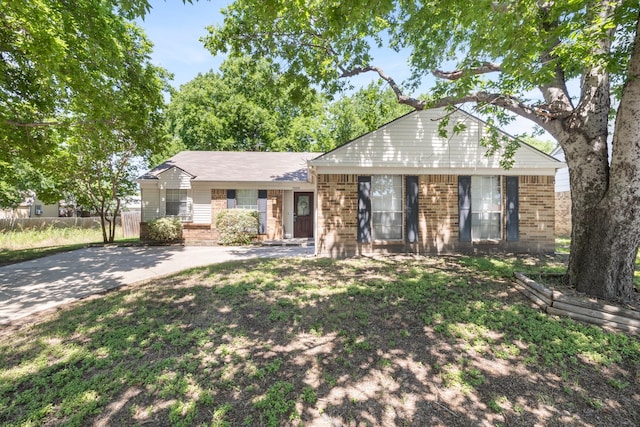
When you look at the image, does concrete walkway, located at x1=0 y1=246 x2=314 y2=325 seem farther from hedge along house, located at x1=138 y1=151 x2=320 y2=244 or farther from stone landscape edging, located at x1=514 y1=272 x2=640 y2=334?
stone landscape edging, located at x1=514 y1=272 x2=640 y2=334

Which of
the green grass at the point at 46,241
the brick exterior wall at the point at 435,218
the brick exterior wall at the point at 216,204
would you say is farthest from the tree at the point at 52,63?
the brick exterior wall at the point at 435,218

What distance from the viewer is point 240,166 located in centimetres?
1467

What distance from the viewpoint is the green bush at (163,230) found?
12375mm

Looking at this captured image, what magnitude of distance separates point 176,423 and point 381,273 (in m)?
5.06

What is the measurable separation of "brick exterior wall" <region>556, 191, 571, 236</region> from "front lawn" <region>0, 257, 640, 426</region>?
1559 cm

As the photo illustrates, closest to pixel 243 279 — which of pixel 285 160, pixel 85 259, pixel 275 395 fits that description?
pixel 275 395

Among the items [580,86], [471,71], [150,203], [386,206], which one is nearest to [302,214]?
[386,206]

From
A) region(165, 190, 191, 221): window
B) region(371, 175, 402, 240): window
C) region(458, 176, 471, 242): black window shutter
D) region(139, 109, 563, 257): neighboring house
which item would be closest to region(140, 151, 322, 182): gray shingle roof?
region(165, 190, 191, 221): window

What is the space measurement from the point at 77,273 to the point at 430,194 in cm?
1057

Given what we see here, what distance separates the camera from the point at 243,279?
20.1 feet

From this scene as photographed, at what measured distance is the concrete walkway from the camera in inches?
211

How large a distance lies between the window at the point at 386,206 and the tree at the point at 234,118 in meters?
15.5

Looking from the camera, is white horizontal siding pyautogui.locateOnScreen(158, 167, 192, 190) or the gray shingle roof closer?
white horizontal siding pyautogui.locateOnScreen(158, 167, 192, 190)

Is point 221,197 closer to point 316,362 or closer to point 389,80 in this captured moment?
point 389,80
